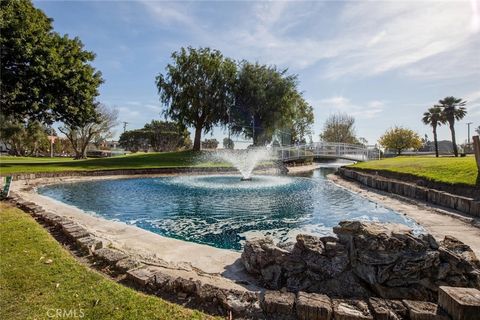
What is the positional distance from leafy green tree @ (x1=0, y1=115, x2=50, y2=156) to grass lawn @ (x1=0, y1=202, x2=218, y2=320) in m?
50.3

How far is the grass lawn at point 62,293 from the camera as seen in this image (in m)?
3.25

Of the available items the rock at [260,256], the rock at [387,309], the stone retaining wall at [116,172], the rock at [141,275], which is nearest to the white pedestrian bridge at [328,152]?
the stone retaining wall at [116,172]

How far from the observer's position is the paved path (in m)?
6.64

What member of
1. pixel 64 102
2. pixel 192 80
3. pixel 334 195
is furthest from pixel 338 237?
pixel 192 80

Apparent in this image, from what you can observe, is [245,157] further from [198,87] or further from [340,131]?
[340,131]

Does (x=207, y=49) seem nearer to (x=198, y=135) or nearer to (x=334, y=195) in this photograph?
(x=198, y=135)

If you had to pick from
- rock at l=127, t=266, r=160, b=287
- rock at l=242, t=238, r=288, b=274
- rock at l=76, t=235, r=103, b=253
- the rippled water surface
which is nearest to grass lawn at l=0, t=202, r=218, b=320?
rock at l=127, t=266, r=160, b=287

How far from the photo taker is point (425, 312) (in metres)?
3.11

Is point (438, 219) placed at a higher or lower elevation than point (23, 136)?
lower

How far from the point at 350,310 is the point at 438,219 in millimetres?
7122

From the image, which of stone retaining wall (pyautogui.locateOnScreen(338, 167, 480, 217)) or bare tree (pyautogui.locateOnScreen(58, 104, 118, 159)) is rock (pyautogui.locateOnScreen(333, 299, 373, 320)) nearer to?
stone retaining wall (pyautogui.locateOnScreen(338, 167, 480, 217))

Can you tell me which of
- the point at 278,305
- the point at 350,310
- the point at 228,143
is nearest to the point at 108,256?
the point at 278,305

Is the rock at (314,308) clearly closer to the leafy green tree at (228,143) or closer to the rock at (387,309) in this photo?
the rock at (387,309)

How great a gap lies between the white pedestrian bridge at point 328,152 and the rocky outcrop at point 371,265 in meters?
28.4
